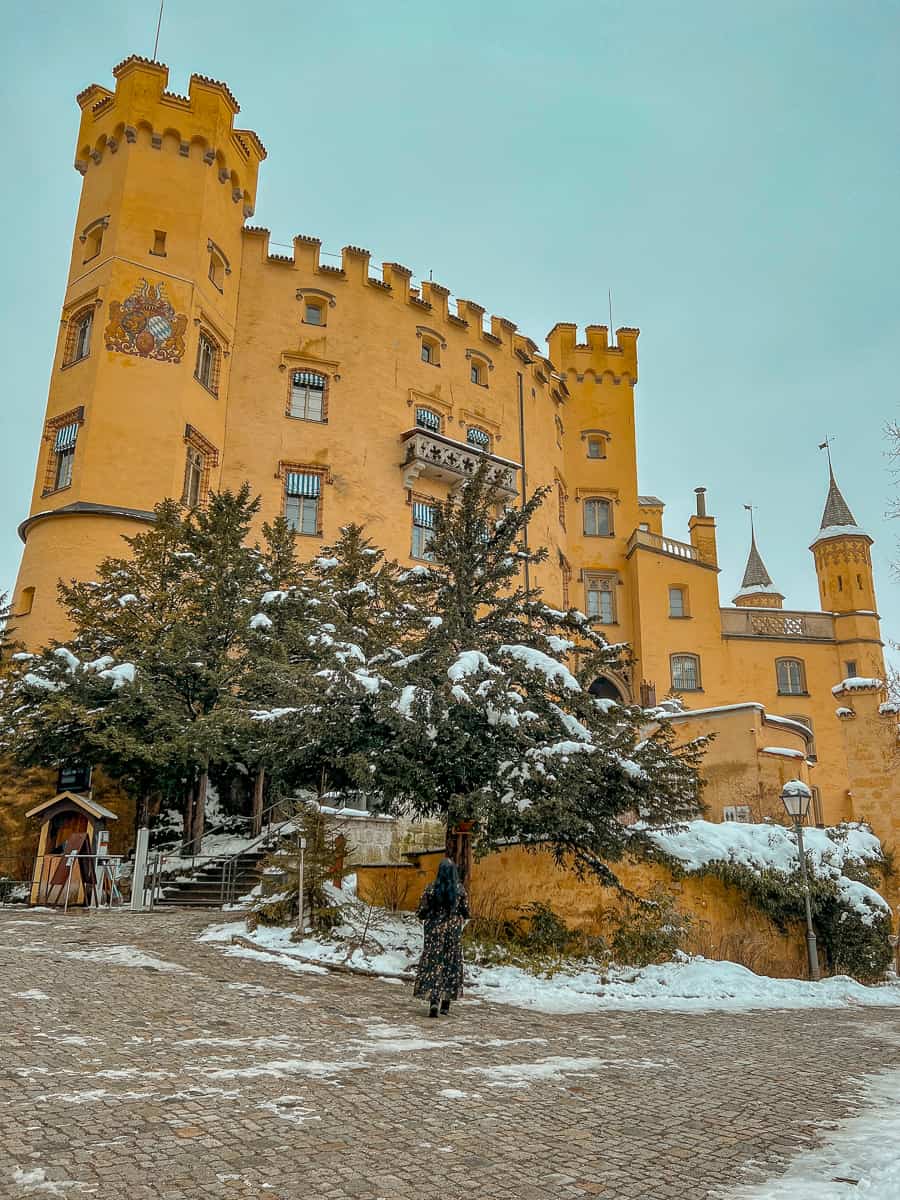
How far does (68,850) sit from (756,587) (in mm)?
→ 49919

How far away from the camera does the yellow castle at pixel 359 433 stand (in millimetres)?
25016

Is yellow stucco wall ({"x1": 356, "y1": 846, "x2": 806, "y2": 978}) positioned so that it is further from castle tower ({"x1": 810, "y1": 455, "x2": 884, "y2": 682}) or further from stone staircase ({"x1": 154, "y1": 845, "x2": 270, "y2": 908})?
castle tower ({"x1": 810, "y1": 455, "x2": 884, "y2": 682})

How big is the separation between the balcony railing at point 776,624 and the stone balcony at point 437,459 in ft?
38.1

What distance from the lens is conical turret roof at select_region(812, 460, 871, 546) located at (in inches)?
1745

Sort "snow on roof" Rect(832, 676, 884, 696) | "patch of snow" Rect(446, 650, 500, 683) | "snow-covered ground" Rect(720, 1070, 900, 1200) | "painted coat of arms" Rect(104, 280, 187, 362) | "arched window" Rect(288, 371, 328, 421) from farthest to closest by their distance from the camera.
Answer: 1. "arched window" Rect(288, 371, 328, 421)
2. "painted coat of arms" Rect(104, 280, 187, 362)
3. "snow on roof" Rect(832, 676, 884, 696)
4. "patch of snow" Rect(446, 650, 500, 683)
5. "snow-covered ground" Rect(720, 1070, 900, 1200)

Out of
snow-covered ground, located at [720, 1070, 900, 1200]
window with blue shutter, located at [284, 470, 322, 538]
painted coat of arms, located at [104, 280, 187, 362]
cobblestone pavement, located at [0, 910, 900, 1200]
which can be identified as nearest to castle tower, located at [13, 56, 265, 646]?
painted coat of arms, located at [104, 280, 187, 362]

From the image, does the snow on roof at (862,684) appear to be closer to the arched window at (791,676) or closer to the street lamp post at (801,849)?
the street lamp post at (801,849)

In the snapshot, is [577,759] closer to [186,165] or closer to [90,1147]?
[90,1147]

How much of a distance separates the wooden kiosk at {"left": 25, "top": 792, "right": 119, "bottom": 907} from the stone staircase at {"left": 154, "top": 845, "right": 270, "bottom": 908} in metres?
1.42

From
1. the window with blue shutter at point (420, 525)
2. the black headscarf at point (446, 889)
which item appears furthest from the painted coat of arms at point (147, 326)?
the black headscarf at point (446, 889)

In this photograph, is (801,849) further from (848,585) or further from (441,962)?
(848,585)

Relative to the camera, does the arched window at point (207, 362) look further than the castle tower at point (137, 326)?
Yes

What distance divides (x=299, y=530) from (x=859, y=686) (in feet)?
56.0

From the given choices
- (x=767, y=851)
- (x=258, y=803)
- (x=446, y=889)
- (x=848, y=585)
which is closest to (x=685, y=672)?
(x=848, y=585)
